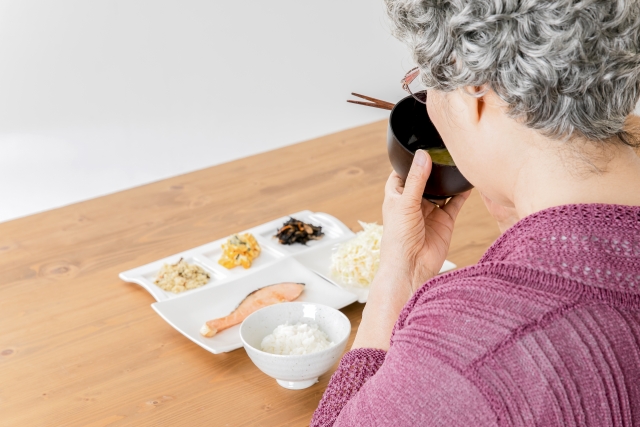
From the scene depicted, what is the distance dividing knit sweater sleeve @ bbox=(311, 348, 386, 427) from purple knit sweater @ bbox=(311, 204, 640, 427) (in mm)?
197

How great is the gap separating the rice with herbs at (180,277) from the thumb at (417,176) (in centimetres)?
57

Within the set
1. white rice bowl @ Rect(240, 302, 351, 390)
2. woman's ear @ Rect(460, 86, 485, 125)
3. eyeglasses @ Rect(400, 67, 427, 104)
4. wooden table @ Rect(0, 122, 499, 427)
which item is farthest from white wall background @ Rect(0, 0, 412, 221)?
woman's ear @ Rect(460, 86, 485, 125)

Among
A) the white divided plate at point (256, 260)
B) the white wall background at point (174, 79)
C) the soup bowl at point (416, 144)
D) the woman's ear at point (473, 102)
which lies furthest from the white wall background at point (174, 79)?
the woman's ear at point (473, 102)

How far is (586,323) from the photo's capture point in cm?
78

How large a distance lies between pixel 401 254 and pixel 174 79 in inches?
179

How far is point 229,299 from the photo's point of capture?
1.53 meters

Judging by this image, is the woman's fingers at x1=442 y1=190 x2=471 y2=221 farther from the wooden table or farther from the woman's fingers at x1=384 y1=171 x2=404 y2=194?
the wooden table

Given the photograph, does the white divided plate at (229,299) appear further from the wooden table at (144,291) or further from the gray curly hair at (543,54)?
the gray curly hair at (543,54)

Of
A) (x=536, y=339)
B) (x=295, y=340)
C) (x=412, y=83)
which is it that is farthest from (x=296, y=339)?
(x=536, y=339)

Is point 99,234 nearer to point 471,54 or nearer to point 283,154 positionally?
point 283,154

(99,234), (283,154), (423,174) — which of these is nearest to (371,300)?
(423,174)

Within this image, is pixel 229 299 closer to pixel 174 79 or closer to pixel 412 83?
pixel 412 83

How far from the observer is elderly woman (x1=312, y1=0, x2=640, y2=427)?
2.52 ft

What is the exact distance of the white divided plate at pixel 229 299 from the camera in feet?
4.56
